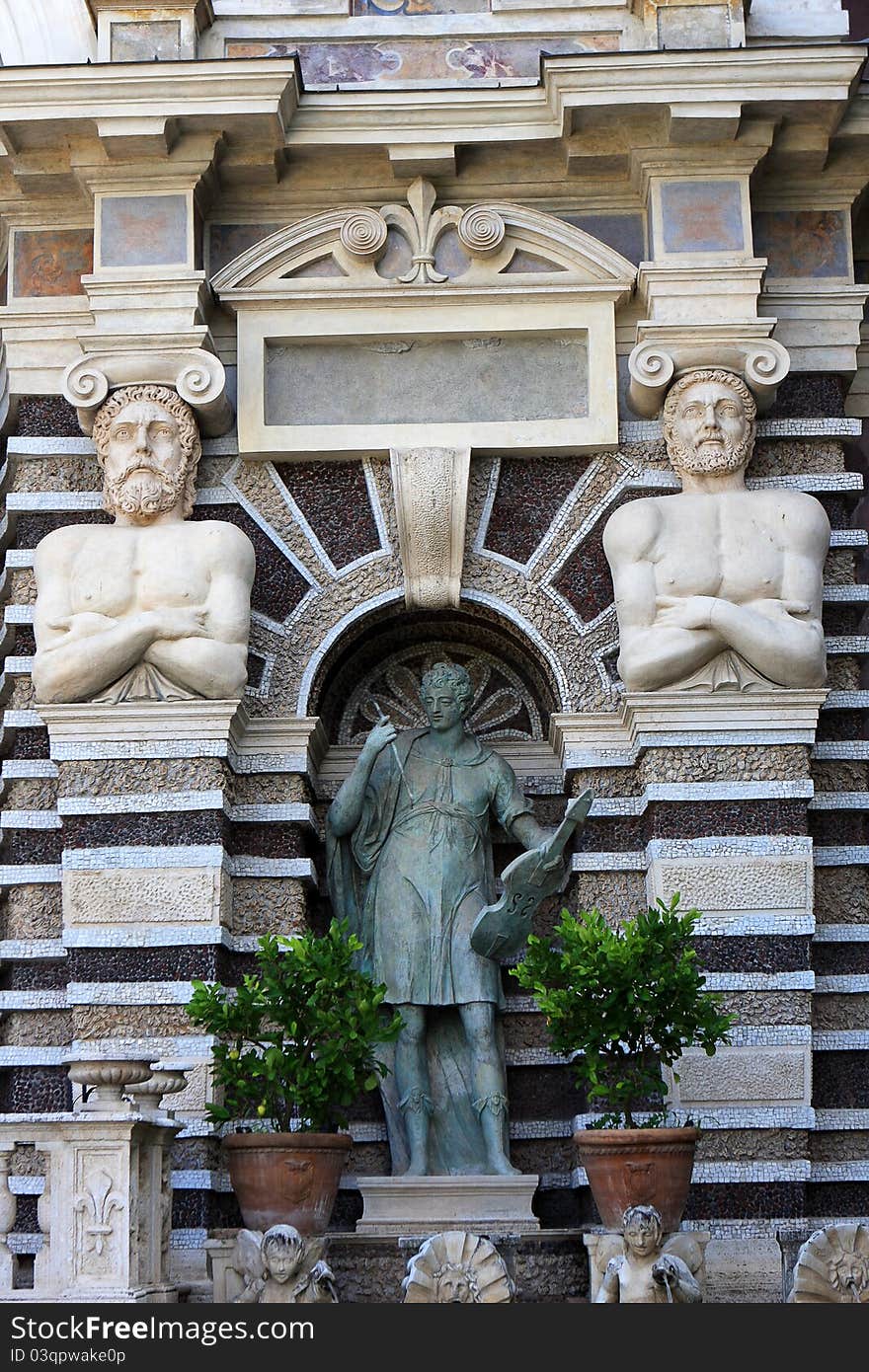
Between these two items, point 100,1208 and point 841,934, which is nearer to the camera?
point 100,1208

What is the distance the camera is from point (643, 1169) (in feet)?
35.5

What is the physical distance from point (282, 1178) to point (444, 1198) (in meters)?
1.34

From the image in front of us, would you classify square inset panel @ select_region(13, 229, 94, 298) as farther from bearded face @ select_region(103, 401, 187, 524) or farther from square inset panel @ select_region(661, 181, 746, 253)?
square inset panel @ select_region(661, 181, 746, 253)

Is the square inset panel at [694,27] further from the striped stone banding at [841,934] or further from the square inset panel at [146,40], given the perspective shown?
the striped stone banding at [841,934]

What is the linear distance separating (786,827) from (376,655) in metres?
2.71

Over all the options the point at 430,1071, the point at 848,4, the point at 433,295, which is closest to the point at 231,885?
the point at 430,1071

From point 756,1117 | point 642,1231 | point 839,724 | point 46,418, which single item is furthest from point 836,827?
point 46,418

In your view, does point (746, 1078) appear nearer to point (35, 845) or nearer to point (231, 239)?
point (35, 845)

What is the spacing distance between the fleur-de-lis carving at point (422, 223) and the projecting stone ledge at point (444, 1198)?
16.5 ft

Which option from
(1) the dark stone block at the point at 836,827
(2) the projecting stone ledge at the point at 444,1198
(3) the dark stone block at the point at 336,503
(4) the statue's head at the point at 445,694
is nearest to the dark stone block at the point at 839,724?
(1) the dark stone block at the point at 836,827

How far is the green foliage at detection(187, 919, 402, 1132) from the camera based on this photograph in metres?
11.1

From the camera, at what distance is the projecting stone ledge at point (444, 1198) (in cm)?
1188

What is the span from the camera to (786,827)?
40.3ft

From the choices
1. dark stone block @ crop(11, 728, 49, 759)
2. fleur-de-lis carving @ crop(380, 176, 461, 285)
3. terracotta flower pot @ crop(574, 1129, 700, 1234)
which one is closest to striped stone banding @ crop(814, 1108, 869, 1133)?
terracotta flower pot @ crop(574, 1129, 700, 1234)
